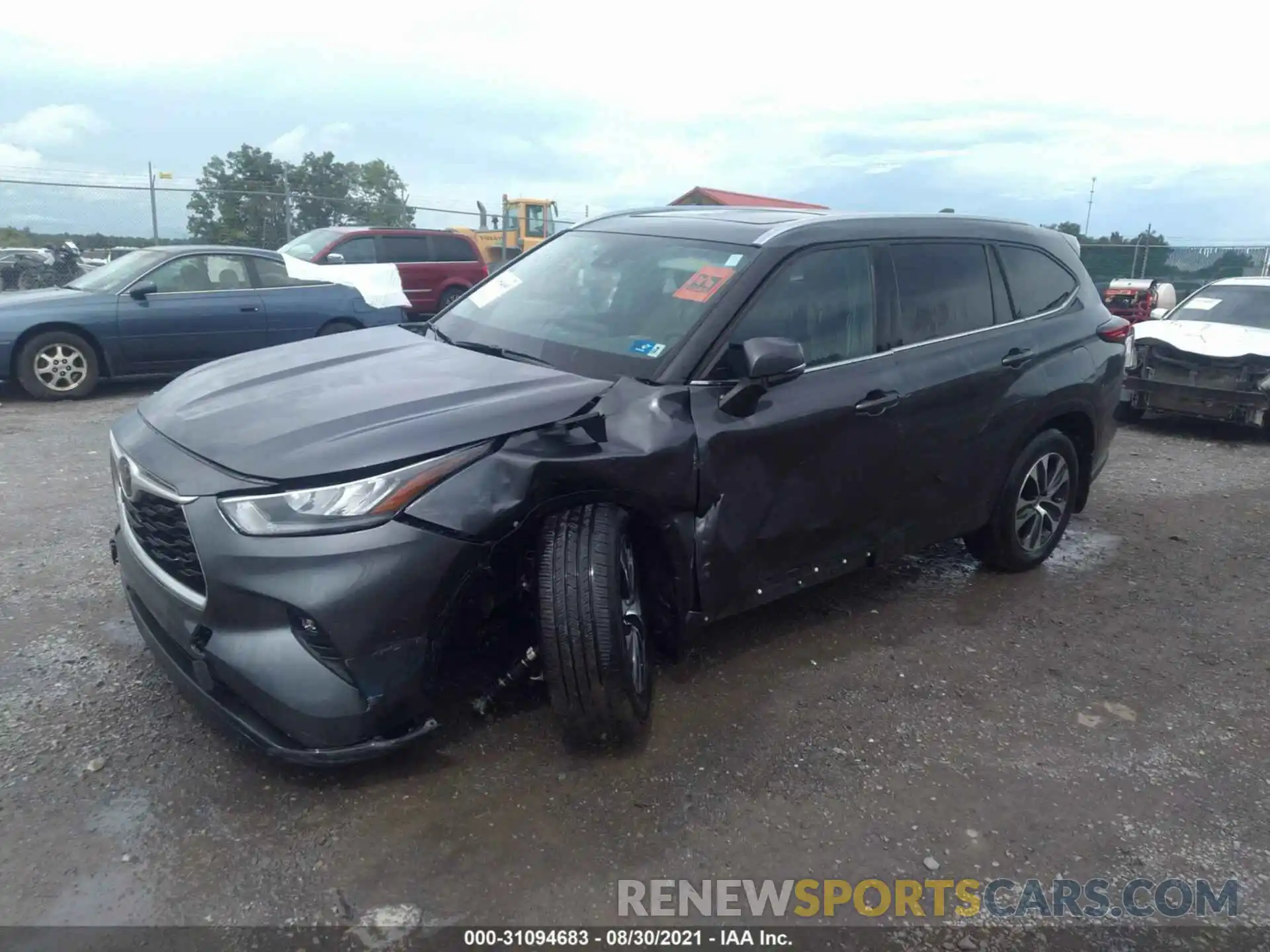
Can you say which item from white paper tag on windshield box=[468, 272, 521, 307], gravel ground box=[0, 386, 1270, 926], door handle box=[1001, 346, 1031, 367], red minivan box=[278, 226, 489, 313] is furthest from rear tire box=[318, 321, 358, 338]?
door handle box=[1001, 346, 1031, 367]

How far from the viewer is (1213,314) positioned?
960 cm

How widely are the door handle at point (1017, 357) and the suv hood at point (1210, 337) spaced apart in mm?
5309

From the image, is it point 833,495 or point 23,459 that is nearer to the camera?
point 833,495

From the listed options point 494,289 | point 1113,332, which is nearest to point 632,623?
point 494,289

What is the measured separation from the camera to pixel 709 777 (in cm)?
309

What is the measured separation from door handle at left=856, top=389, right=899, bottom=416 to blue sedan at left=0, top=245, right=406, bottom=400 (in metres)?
7.59

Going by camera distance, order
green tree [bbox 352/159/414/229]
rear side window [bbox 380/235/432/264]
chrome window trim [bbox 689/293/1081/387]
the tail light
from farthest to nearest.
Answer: green tree [bbox 352/159/414/229] < rear side window [bbox 380/235/432/264] < the tail light < chrome window trim [bbox 689/293/1081/387]

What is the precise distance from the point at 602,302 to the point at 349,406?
1.21 metres

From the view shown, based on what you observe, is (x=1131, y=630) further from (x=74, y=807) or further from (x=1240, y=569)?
(x=74, y=807)

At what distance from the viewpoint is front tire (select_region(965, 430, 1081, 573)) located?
4.65 metres

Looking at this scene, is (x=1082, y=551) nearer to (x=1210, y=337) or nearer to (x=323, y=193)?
(x=1210, y=337)

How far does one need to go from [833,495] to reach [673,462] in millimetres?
870

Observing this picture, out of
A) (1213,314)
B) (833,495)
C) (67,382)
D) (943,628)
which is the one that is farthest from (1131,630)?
(67,382)

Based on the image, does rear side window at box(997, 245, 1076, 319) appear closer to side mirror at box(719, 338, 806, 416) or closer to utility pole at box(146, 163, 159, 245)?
side mirror at box(719, 338, 806, 416)
